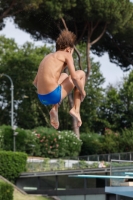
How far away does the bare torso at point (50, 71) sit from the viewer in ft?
25.1

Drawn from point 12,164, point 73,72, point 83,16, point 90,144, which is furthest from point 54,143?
point 73,72

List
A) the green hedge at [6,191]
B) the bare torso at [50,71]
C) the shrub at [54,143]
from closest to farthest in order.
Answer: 1. the bare torso at [50,71]
2. the green hedge at [6,191]
3. the shrub at [54,143]

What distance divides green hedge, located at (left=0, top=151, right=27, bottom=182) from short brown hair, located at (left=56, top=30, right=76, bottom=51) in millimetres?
27802

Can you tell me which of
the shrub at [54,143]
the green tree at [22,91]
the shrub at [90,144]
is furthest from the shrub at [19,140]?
the green tree at [22,91]

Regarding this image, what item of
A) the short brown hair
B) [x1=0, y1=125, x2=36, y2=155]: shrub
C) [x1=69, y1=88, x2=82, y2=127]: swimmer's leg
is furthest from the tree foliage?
the short brown hair

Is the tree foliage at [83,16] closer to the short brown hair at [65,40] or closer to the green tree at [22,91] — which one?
the green tree at [22,91]

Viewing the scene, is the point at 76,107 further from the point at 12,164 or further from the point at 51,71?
the point at 12,164

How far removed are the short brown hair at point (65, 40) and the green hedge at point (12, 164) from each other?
27.8m

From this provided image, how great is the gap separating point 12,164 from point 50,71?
28.2 metres

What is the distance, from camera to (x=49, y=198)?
3177cm

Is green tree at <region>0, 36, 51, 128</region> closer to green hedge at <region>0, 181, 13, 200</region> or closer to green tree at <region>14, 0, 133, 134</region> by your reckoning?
green tree at <region>14, 0, 133, 134</region>

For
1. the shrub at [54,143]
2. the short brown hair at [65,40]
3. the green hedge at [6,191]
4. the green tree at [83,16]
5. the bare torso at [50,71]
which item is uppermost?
the green tree at [83,16]

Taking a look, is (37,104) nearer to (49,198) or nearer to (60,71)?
(49,198)

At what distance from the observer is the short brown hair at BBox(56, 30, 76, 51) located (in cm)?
774
